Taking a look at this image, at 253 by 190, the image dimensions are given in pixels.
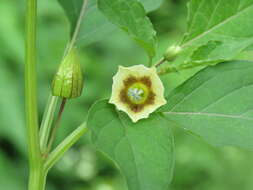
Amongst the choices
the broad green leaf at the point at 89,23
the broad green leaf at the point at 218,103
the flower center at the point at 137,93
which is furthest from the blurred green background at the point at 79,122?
the broad green leaf at the point at 218,103

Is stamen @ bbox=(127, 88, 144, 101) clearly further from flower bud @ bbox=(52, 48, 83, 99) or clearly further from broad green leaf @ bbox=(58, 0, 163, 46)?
broad green leaf @ bbox=(58, 0, 163, 46)

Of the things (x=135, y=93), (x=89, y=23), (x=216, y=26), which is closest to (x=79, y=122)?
(x=89, y=23)

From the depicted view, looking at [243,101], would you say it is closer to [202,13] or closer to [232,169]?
[202,13]

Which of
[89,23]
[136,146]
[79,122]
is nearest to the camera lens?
[136,146]

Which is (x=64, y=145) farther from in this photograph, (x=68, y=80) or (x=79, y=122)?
(x=79, y=122)

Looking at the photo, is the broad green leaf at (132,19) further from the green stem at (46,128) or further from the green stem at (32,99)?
the green stem at (46,128)
